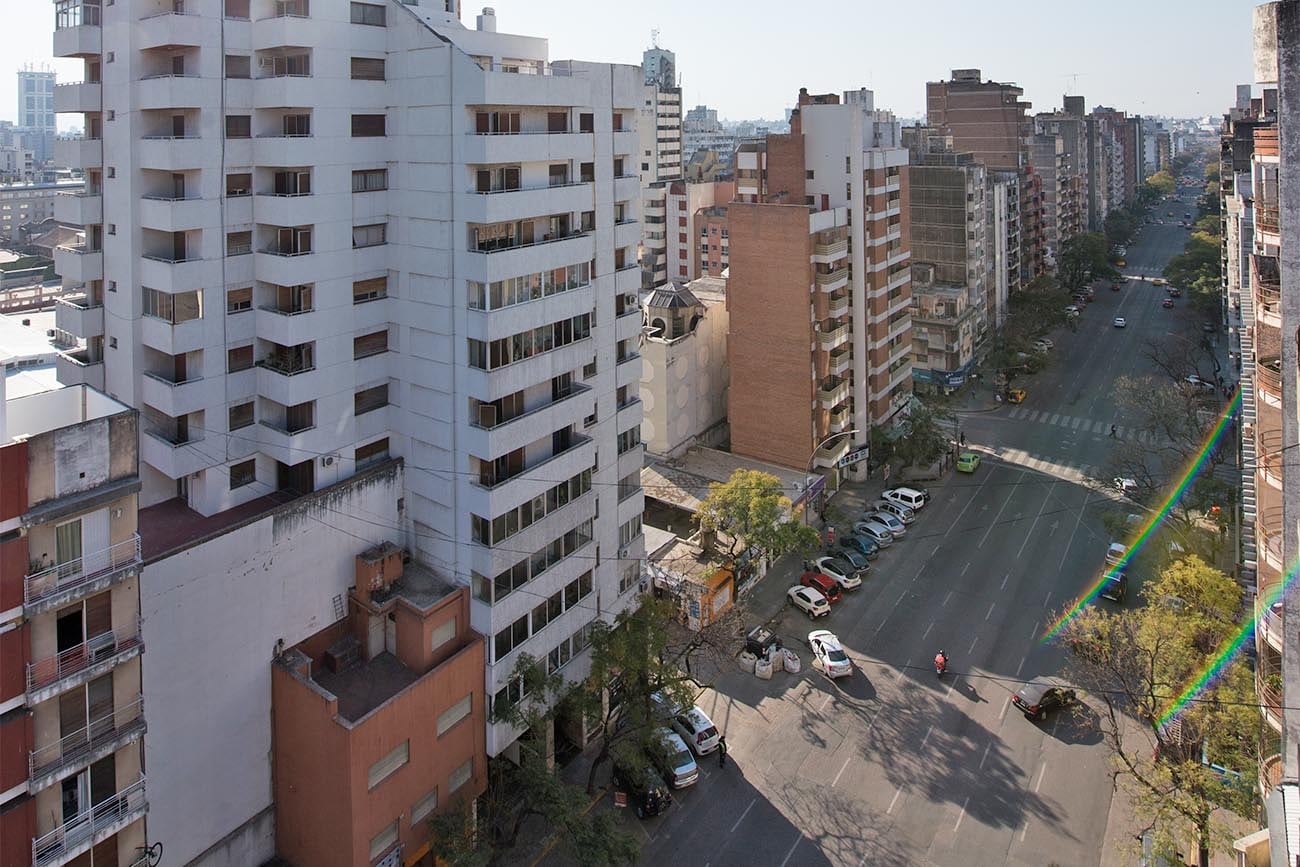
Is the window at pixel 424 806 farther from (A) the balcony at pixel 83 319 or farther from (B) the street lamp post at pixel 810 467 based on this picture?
(B) the street lamp post at pixel 810 467

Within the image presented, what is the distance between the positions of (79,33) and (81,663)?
18.4 meters

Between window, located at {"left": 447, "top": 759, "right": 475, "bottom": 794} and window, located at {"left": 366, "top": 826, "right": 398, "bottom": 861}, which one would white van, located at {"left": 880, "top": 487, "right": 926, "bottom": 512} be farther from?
window, located at {"left": 366, "top": 826, "right": 398, "bottom": 861}

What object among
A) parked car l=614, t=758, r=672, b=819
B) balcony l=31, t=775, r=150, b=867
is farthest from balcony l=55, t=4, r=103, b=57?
parked car l=614, t=758, r=672, b=819

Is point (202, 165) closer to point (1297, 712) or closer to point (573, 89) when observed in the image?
point (573, 89)

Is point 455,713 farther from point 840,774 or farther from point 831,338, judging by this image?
point 831,338

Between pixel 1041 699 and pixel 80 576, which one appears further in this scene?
pixel 1041 699

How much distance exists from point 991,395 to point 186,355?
64.4 metres

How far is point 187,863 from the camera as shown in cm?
2420

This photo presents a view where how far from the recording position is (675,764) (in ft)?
100

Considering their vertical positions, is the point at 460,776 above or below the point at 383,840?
above

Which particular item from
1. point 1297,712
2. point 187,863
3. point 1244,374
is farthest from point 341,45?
point 1244,374

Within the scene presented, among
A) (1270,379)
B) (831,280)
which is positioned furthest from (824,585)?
(1270,379)

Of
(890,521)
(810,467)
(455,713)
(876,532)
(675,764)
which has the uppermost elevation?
(810,467)

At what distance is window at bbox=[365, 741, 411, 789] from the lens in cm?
2467
